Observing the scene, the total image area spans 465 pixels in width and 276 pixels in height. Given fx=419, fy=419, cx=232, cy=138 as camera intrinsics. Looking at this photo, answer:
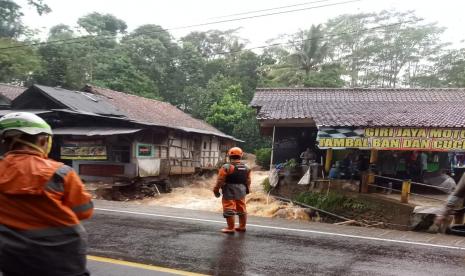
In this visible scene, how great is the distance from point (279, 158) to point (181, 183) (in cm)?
781

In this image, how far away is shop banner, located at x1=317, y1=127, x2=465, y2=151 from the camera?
14016 mm

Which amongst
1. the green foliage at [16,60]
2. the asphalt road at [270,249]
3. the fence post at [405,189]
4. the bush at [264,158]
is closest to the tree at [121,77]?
the green foliage at [16,60]

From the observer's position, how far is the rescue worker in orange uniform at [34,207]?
96.5 inches

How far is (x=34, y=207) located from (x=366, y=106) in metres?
18.0

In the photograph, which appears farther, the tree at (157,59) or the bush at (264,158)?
the tree at (157,59)

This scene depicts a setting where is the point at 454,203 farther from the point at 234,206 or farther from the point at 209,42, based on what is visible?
the point at 209,42

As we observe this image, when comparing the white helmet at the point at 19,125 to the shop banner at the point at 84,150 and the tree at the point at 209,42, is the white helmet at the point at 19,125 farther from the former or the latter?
the tree at the point at 209,42

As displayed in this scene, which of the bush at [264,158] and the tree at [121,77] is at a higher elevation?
the tree at [121,77]

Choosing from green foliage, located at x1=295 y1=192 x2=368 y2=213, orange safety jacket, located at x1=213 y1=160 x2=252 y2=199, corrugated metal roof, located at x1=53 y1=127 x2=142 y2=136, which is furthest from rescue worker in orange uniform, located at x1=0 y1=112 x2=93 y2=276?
corrugated metal roof, located at x1=53 y1=127 x2=142 y2=136

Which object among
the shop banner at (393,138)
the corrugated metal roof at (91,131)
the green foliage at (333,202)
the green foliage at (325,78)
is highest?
the green foliage at (325,78)

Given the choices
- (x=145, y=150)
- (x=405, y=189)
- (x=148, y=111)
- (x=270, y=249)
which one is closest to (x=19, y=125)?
(x=270, y=249)

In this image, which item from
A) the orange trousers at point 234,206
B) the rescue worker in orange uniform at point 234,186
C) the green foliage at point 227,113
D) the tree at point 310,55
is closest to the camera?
the orange trousers at point 234,206

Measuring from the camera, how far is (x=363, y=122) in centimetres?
1490

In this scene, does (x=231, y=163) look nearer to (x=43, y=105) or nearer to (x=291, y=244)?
(x=291, y=244)
